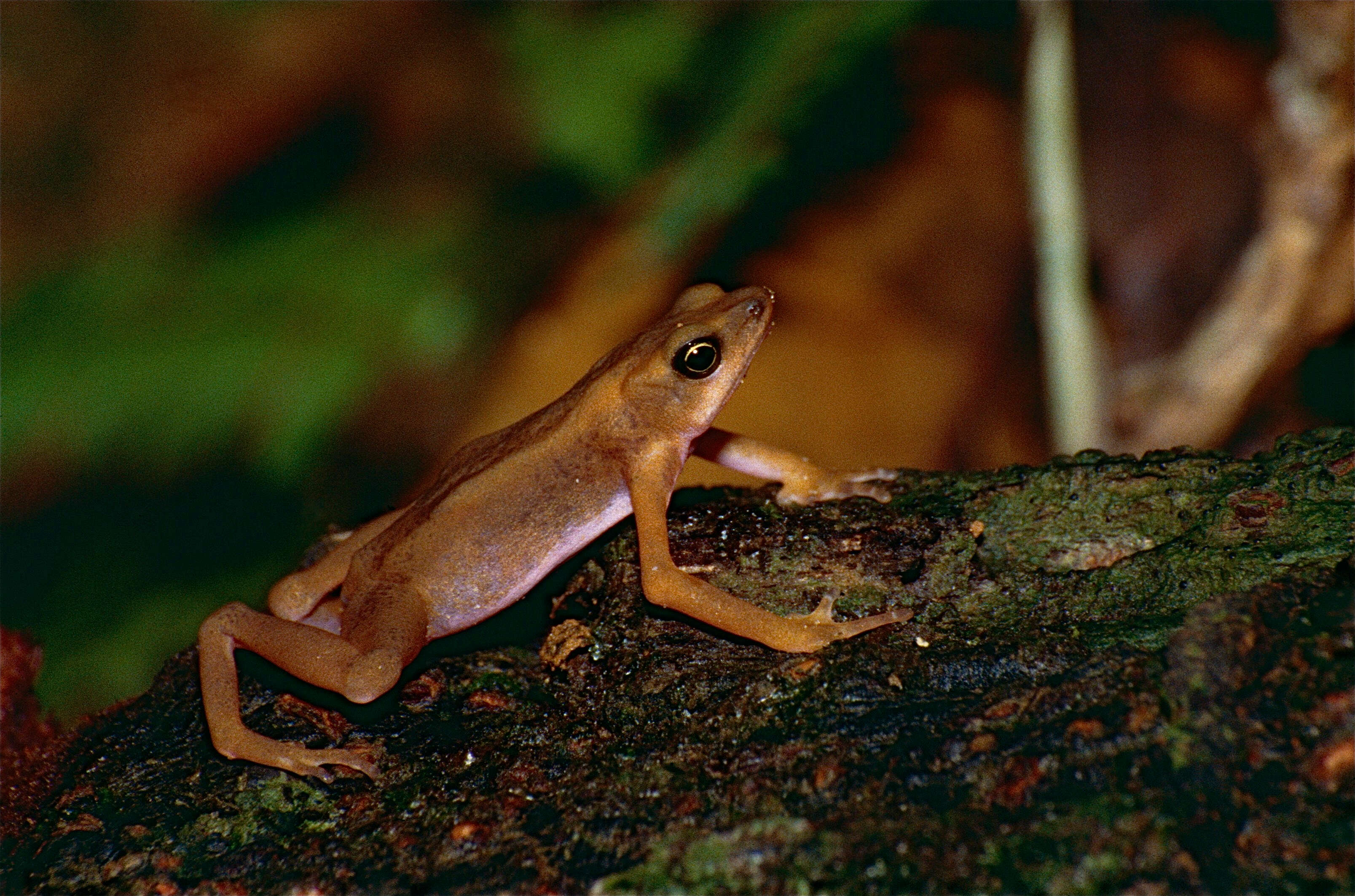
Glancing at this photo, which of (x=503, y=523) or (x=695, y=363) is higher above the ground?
(x=695, y=363)

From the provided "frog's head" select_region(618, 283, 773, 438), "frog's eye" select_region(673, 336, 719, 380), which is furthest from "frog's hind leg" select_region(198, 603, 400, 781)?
"frog's eye" select_region(673, 336, 719, 380)

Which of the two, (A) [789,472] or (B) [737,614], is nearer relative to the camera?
(B) [737,614]

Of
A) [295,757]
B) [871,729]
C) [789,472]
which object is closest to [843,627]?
[871,729]

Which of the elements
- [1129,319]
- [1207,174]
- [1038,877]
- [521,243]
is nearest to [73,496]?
[521,243]

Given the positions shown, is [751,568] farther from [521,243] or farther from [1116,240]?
[1116,240]

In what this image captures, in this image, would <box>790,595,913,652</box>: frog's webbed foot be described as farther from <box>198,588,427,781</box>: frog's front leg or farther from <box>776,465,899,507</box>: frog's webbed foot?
<box>198,588,427,781</box>: frog's front leg

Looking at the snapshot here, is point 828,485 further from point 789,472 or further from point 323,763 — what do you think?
point 323,763

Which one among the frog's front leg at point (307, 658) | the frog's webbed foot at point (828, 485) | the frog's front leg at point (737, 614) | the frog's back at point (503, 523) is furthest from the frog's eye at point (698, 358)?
the frog's front leg at point (307, 658)
